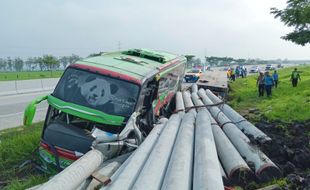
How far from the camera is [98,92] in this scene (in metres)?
7.93

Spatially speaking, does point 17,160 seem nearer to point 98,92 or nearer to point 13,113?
point 98,92

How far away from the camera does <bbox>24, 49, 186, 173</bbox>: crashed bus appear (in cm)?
683

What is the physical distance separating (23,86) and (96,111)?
2216 cm

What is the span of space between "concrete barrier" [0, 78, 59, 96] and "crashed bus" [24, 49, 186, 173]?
18775 millimetres

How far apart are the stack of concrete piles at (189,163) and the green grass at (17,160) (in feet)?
6.37

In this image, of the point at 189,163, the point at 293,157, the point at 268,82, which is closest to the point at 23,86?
the point at 268,82

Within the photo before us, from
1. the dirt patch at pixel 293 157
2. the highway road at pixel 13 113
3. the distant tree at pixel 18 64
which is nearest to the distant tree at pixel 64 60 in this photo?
the distant tree at pixel 18 64

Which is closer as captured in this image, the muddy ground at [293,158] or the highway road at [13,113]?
the muddy ground at [293,158]

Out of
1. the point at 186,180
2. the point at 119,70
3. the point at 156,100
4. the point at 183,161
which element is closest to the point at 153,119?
the point at 156,100

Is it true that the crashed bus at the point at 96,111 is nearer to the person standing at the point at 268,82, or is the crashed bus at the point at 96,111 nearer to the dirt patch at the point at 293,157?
the dirt patch at the point at 293,157

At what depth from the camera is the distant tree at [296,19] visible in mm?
21192

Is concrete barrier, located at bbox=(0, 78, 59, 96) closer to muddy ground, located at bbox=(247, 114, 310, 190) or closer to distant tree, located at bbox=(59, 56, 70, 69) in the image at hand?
muddy ground, located at bbox=(247, 114, 310, 190)

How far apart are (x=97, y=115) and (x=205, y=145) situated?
248 centimetres

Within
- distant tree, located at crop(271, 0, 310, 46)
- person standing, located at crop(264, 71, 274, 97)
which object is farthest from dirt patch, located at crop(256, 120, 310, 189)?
distant tree, located at crop(271, 0, 310, 46)
